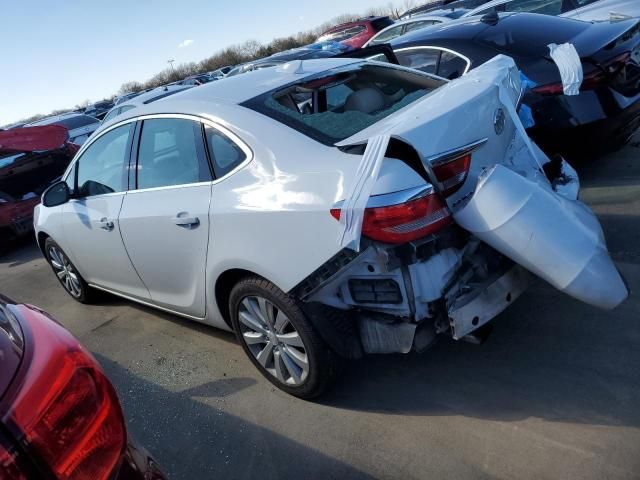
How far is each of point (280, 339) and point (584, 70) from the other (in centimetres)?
326

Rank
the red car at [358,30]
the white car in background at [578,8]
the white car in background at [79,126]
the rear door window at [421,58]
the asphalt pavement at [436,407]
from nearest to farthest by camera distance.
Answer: the asphalt pavement at [436,407], the rear door window at [421,58], the white car in background at [578,8], the white car in background at [79,126], the red car at [358,30]

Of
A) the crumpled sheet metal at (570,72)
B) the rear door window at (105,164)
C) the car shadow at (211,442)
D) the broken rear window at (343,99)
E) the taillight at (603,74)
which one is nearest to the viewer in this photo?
the car shadow at (211,442)

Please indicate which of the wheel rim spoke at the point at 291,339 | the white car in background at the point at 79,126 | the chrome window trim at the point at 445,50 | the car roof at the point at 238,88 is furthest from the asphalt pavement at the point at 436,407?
the white car in background at the point at 79,126

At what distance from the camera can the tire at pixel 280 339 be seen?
263 cm

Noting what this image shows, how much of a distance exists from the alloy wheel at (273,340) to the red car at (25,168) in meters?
5.73

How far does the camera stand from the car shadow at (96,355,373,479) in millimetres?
2523

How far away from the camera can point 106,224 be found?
12.1 feet

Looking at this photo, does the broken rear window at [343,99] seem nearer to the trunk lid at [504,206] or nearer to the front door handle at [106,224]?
the trunk lid at [504,206]

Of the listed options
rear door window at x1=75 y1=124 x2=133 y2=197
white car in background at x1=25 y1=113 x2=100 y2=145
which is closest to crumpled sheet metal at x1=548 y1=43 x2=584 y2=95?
rear door window at x1=75 y1=124 x2=133 y2=197

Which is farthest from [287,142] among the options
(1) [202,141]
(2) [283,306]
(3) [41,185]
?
(3) [41,185]

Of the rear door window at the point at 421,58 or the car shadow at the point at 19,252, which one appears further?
the car shadow at the point at 19,252

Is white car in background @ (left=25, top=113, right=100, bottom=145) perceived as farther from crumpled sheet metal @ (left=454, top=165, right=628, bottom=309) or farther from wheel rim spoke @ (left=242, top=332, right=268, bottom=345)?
crumpled sheet metal @ (left=454, top=165, right=628, bottom=309)

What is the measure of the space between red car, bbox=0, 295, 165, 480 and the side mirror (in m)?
2.73

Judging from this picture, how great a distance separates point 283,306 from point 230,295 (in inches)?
18.1
